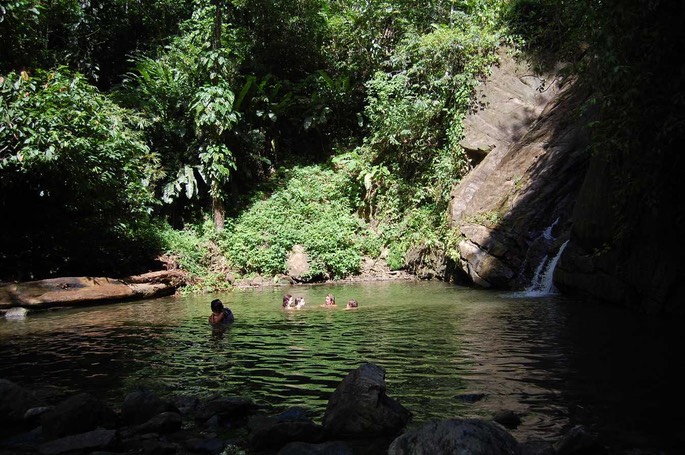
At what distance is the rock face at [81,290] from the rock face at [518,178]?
10.2m

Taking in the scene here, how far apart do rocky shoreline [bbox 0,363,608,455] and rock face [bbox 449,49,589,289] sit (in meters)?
10.6

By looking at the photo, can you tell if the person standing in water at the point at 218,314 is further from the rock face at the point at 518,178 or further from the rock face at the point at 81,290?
the rock face at the point at 518,178

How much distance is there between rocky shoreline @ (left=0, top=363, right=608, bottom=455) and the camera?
3938mm

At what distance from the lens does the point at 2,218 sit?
15.9m

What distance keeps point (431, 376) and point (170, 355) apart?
14.1 ft

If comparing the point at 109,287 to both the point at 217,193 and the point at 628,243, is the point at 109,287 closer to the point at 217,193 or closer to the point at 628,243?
the point at 217,193

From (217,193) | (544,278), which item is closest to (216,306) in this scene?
(544,278)

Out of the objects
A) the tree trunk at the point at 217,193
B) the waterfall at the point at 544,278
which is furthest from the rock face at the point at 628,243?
the tree trunk at the point at 217,193

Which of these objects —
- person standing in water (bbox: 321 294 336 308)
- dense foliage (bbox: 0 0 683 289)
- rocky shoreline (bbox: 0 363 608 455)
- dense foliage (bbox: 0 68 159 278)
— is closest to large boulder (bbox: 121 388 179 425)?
rocky shoreline (bbox: 0 363 608 455)

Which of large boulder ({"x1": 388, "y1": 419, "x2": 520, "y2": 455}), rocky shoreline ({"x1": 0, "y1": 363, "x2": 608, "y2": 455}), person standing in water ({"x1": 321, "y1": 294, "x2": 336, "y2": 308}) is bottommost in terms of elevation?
rocky shoreline ({"x1": 0, "y1": 363, "x2": 608, "y2": 455})

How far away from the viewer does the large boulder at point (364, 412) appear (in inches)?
186

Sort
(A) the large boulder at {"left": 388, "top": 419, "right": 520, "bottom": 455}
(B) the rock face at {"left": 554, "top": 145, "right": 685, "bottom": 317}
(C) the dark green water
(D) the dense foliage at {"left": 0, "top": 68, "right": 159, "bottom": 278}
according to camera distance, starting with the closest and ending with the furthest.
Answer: (A) the large boulder at {"left": 388, "top": 419, "right": 520, "bottom": 455} < (C) the dark green water < (B) the rock face at {"left": 554, "top": 145, "right": 685, "bottom": 317} < (D) the dense foliage at {"left": 0, "top": 68, "right": 159, "bottom": 278}

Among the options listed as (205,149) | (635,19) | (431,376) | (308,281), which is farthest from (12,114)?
(635,19)

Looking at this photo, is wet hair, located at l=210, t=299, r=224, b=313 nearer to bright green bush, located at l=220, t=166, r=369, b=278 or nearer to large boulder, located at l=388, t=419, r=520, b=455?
large boulder, located at l=388, t=419, r=520, b=455
